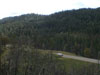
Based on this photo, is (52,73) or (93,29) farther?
(93,29)

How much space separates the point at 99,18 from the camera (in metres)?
115

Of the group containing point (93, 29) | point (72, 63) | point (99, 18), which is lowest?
point (72, 63)

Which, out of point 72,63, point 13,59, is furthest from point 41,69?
point 72,63

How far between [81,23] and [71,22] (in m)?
7.96

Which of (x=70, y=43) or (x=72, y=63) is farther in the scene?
(x=70, y=43)

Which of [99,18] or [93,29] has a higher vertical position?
[99,18]

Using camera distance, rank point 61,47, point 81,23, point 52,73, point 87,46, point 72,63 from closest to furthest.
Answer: point 52,73 → point 72,63 → point 87,46 → point 61,47 → point 81,23

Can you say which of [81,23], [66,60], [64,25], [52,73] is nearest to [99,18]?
[81,23]

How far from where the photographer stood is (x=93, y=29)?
302 feet

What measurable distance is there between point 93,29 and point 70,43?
78.3 feet

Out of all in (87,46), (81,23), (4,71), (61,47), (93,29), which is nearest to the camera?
(4,71)

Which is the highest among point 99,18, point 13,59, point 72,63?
point 99,18

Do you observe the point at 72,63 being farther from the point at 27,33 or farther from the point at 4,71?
the point at 27,33

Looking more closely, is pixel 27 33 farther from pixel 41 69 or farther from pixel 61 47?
pixel 41 69
